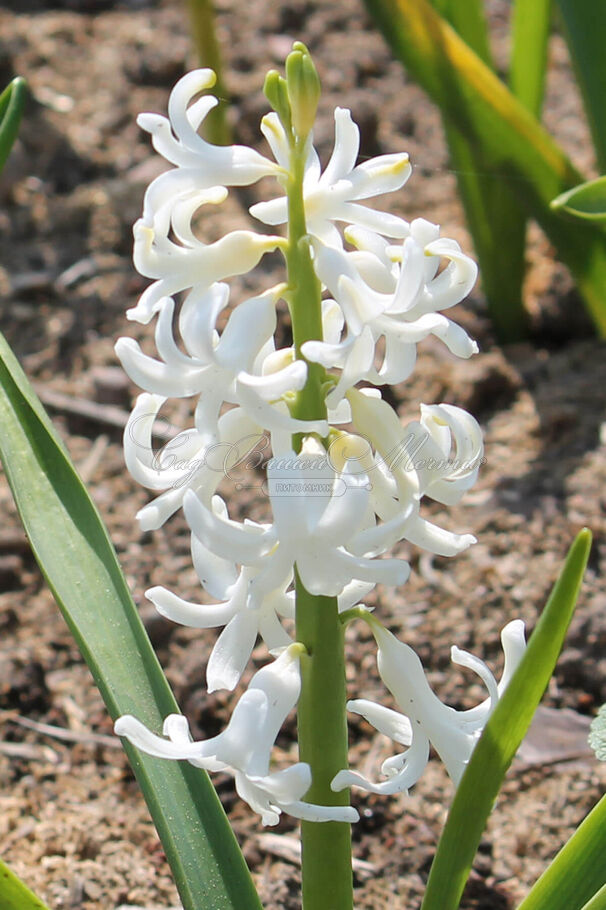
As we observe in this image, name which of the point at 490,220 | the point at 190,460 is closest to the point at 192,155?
the point at 190,460

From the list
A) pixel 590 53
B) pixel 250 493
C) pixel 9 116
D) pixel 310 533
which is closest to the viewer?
pixel 310 533

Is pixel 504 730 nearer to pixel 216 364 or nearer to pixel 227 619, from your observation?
pixel 227 619

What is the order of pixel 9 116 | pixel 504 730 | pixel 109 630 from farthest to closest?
pixel 9 116 < pixel 109 630 < pixel 504 730

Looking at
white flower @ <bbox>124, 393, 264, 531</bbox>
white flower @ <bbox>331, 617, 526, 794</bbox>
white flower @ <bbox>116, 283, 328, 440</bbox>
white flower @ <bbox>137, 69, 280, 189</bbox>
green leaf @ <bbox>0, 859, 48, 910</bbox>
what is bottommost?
green leaf @ <bbox>0, 859, 48, 910</bbox>

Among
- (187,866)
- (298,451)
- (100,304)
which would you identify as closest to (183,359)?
(298,451)

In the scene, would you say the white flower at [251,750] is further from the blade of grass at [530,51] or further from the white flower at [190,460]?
the blade of grass at [530,51]

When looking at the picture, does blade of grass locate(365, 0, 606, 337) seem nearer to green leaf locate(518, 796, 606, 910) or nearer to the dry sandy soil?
the dry sandy soil

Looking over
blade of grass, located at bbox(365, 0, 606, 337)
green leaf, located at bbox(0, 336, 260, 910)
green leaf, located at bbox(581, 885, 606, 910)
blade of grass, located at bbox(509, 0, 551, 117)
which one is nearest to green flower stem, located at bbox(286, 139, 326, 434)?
green leaf, located at bbox(0, 336, 260, 910)
